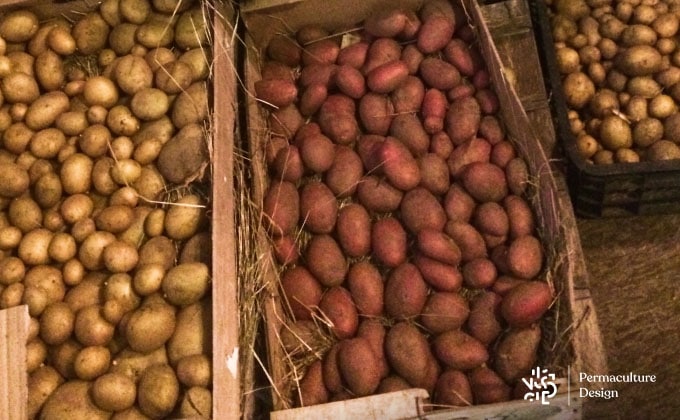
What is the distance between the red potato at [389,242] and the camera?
4.45 feet

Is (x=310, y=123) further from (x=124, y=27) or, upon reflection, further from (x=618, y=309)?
(x=618, y=309)

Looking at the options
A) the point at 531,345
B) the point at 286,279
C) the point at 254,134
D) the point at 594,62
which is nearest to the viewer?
the point at 531,345

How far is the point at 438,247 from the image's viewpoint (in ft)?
4.32

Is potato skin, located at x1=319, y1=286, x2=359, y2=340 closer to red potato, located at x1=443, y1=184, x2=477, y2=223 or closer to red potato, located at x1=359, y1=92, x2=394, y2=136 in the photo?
red potato, located at x1=443, y1=184, x2=477, y2=223

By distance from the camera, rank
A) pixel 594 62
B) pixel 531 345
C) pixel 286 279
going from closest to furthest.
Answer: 1. pixel 531 345
2. pixel 286 279
3. pixel 594 62

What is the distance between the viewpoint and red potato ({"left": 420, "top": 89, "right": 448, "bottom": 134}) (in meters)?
1.48

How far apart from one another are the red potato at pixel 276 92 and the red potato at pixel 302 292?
0.46 metres

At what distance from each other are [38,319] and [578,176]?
129 centimetres

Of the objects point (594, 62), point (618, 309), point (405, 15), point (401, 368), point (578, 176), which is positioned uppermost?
point (405, 15)

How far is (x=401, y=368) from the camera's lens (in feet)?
4.09

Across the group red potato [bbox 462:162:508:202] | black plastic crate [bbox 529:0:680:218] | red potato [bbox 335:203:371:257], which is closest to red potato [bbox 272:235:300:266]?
red potato [bbox 335:203:371:257]

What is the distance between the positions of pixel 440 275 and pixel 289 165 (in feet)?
1.51

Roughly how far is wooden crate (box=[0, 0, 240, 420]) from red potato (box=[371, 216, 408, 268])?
0.33m

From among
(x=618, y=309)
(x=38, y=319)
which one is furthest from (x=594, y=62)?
(x=38, y=319)
